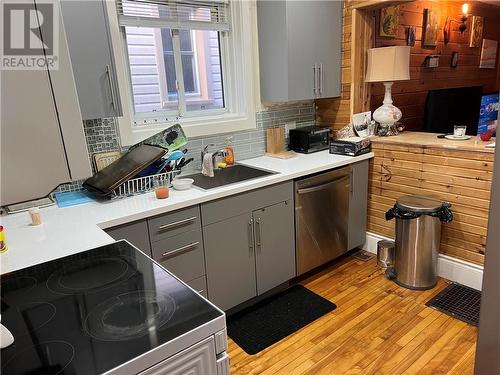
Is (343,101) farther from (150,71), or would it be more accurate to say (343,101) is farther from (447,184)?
(150,71)

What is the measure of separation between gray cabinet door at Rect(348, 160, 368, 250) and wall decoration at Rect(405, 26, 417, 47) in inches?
57.5

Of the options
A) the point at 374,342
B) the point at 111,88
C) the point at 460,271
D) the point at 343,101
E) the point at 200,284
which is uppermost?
the point at 111,88

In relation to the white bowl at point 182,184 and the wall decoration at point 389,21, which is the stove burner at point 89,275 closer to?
the white bowl at point 182,184

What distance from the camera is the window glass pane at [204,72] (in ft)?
9.21

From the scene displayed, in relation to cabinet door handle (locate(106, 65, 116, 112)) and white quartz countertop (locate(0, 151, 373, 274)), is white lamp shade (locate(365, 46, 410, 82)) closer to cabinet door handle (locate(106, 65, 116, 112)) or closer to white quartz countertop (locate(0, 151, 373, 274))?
white quartz countertop (locate(0, 151, 373, 274))

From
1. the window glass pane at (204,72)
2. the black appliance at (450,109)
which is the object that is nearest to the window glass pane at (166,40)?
the window glass pane at (204,72)

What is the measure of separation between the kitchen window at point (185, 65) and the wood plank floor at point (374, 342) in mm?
1565

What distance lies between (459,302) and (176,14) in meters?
2.83

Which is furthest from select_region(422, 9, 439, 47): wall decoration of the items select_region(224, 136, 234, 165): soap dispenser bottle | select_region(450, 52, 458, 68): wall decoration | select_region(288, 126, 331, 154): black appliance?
select_region(224, 136, 234, 165): soap dispenser bottle

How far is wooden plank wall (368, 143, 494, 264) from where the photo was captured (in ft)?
8.13

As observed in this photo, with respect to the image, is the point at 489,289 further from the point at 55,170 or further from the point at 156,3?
the point at 156,3

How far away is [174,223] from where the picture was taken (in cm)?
200

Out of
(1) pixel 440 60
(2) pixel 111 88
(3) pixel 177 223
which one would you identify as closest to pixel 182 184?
(3) pixel 177 223

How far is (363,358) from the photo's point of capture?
6.72 ft
